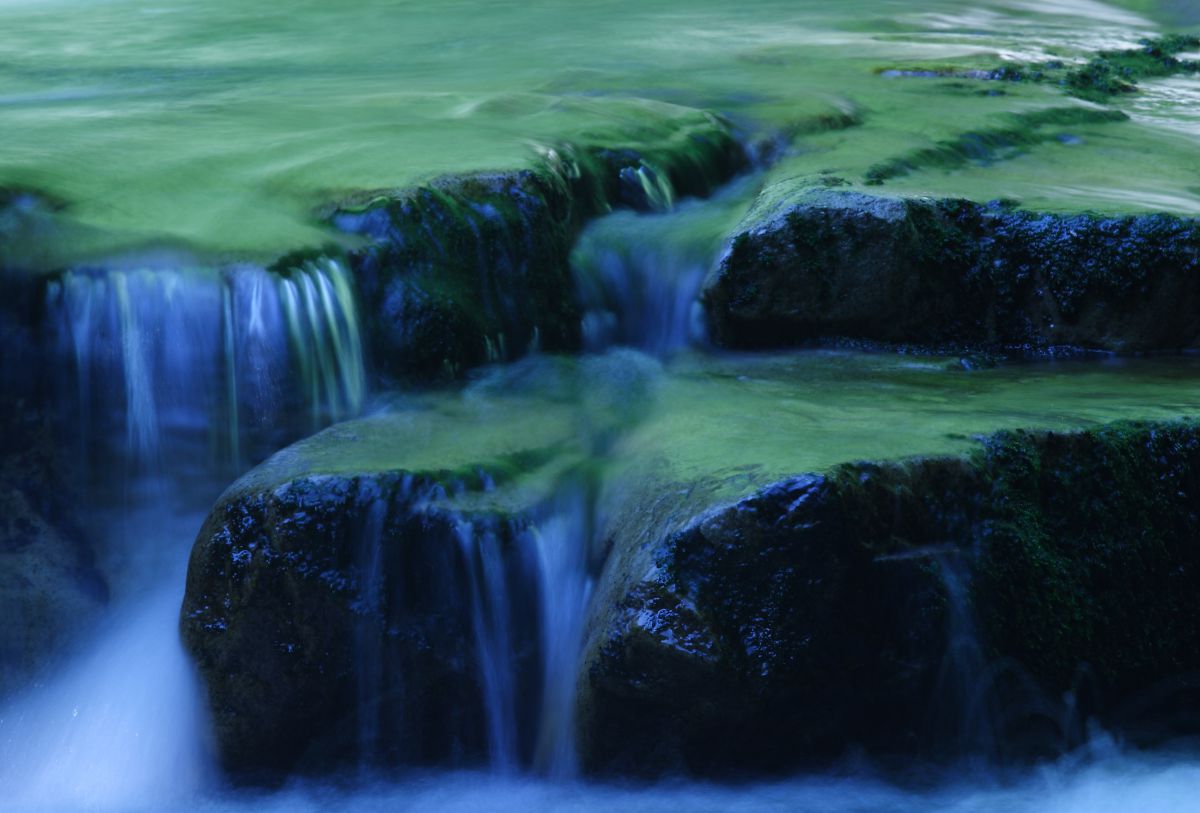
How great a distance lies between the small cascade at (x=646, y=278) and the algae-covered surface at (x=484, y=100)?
626 millimetres

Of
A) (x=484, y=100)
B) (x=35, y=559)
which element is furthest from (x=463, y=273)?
(x=484, y=100)

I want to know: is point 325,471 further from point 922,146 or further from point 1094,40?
point 1094,40

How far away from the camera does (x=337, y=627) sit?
4.66 m

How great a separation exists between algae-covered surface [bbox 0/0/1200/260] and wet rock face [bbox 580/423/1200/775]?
1929 mm

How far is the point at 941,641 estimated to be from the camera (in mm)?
4355

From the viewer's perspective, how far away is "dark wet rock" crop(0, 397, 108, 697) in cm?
524

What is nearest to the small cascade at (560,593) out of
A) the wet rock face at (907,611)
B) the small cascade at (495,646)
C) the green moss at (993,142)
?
the small cascade at (495,646)

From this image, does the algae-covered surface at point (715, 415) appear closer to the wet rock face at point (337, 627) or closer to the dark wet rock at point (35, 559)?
the wet rock face at point (337, 627)

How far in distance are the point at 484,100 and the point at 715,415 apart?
362 centimetres

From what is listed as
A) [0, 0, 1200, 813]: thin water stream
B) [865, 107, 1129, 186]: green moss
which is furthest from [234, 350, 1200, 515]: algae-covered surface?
[865, 107, 1129, 186]: green moss

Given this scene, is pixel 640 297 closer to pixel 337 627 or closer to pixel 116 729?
pixel 337 627

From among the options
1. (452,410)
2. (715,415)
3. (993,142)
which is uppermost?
(993,142)

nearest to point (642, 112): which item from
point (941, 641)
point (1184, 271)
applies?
point (1184, 271)

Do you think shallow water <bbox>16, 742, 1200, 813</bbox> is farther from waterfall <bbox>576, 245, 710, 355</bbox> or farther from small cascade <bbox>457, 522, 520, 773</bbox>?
waterfall <bbox>576, 245, 710, 355</bbox>
